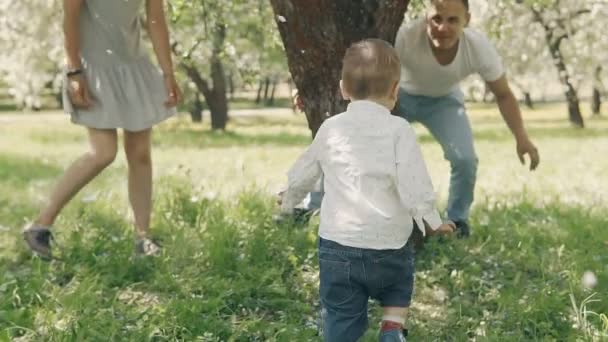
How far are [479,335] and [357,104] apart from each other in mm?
1187

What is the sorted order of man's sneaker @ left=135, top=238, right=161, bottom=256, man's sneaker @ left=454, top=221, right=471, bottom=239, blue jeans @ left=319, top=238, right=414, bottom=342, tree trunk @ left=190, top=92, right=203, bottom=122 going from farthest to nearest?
tree trunk @ left=190, top=92, right=203, bottom=122 < man's sneaker @ left=454, top=221, right=471, bottom=239 < man's sneaker @ left=135, top=238, right=161, bottom=256 < blue jeans @ left=319, top=238, right=414, bottom=342

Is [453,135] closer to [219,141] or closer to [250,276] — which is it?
[250,276]

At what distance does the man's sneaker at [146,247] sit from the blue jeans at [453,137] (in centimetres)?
108

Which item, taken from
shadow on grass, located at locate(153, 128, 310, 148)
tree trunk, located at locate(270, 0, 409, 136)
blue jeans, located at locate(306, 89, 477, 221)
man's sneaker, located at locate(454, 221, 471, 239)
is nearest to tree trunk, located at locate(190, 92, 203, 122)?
shadow on grass, located at locate(153, 128, 310, 148)

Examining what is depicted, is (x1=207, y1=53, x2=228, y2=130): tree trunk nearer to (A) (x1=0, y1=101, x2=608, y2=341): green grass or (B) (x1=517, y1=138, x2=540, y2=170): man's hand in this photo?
(A) (x1=0, y1=101, x2=608, y2=341): green grass

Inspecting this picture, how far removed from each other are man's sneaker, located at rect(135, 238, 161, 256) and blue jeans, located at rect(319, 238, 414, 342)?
1.57m

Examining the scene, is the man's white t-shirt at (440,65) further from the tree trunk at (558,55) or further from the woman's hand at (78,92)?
the tree trunk at (558,55)

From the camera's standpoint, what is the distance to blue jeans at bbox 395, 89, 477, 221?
4.74m

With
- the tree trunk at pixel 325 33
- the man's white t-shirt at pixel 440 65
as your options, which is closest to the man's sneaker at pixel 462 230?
the man's white t-shirt at pixel 440 65

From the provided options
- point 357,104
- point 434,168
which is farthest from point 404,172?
point 434,168

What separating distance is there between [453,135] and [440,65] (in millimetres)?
480

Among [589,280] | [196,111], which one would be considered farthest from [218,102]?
[589,280]

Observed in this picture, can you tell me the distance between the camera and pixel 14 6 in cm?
1844

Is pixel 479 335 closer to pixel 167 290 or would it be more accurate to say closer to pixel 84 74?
pixel 167 290
